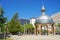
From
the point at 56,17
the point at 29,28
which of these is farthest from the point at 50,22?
the point at 56,17

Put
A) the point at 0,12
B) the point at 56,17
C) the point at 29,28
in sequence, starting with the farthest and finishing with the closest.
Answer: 1. the point at 56,17
2. the point at 29,28
3. the point at 0,12

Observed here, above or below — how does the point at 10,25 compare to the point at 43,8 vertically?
below

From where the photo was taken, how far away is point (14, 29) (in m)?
59.0

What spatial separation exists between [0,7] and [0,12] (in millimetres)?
1908

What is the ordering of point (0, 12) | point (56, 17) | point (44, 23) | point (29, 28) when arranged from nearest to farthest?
point (0, 12), point (44, 23), point (29, 28), point (56, 17)

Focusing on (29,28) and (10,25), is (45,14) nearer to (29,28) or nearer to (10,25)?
(10,25)

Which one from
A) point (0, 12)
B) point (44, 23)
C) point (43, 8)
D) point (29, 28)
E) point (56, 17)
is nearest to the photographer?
point (0, 12)

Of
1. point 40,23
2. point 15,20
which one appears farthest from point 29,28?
point 40,23

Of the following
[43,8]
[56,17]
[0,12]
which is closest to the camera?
[0,12]

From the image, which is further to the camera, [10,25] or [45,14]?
[10,25]

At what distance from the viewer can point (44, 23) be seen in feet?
173

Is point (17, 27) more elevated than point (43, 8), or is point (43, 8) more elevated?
point (43, 8)

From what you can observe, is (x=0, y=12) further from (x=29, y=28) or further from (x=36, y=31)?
(x=29, y=28)

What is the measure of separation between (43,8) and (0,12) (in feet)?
75.4
